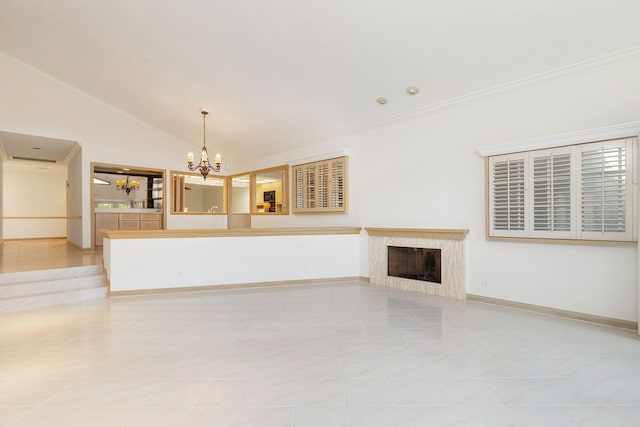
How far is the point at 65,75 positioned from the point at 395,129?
6364mm

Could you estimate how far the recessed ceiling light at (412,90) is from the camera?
4723mm

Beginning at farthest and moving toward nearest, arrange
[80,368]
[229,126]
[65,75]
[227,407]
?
[229,126], [65,75], [80,368], [227,407]

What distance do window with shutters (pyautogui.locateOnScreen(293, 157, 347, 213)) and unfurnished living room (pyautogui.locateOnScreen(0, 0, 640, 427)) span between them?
4cm

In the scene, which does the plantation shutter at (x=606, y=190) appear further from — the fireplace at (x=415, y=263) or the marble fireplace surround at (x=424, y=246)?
the fireplace at (x=415, y=263)

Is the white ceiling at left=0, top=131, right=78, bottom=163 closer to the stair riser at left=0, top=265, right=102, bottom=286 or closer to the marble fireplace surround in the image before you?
the stair riser at left=0, top=265, right=102, bottom=286

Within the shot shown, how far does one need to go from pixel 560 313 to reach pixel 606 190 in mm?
1423

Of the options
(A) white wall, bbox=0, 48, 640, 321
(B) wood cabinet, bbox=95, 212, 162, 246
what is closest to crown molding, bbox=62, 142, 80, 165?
(A) white wall, bbox=0, 48, 640, 321

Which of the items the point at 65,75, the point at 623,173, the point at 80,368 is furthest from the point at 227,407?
the point at 65,75

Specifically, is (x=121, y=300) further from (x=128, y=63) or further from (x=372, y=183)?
(x=372, y=183)

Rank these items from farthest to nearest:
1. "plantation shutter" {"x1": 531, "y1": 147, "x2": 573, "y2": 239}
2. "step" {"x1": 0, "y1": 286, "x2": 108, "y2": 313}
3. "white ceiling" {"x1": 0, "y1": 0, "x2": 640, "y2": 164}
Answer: "step" {"x1": 0, "y1": 286, "x2": 108, "y2": 313} < "plantation shutter" {"x1": 531, "y1": 147, "x2": 573, "y2": 239} < "white ceiling" {"x1": 0, "y1": 0, "x2": 640, "y2": 164}

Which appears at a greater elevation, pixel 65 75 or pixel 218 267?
pixel 65 75

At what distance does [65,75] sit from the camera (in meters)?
6.76

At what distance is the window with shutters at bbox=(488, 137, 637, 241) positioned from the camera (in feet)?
11.5

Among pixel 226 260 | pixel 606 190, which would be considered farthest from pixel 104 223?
pixel 606 190
